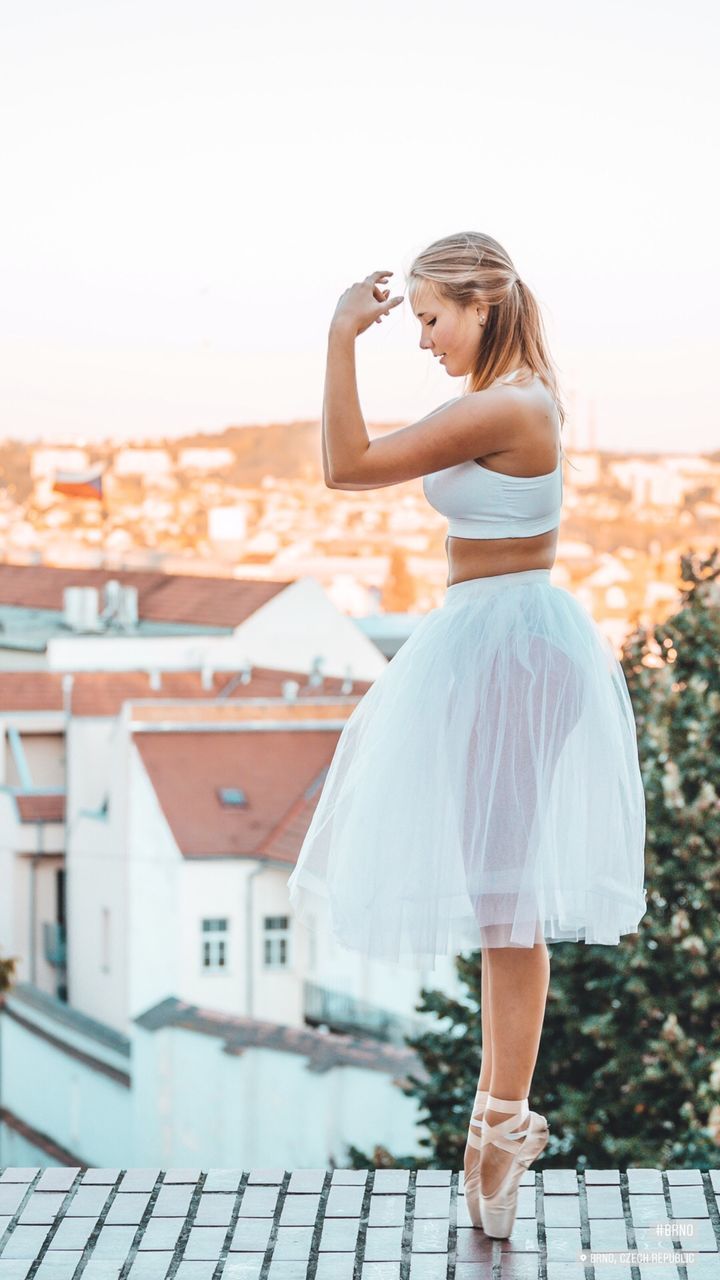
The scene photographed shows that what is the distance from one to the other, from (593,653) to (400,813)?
1.16ft

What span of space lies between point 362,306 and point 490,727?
589mm

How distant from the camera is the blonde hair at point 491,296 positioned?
2361mm

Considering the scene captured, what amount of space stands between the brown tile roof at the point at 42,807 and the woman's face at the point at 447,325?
23.0 metres

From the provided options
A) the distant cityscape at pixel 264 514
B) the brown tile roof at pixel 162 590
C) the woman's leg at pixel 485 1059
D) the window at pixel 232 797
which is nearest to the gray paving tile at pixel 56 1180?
the woman's leg at pixel 485 1059

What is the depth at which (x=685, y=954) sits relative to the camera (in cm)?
588

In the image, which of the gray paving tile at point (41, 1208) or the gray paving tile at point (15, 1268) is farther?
the gray paving tile at point (41, 1208)

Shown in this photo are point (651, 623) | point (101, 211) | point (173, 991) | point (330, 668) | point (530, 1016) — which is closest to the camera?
point (530, 1016)

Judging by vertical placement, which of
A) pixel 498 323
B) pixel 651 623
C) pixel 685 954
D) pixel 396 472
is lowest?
pixel 685 954

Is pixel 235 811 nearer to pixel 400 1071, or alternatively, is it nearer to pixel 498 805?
pixel 400 1071

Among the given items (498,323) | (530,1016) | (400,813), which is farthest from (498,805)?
(498,323)

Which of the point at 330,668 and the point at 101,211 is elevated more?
the point at 101,211

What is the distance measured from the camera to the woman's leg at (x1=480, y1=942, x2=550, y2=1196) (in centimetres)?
246

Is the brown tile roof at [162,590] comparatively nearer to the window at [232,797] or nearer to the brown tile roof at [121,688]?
the brown tile roof at [121,688]

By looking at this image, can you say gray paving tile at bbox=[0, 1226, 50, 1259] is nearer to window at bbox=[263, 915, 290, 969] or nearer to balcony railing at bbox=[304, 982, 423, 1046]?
balcony railing at bbox=[304, 982, 423, 1046]
